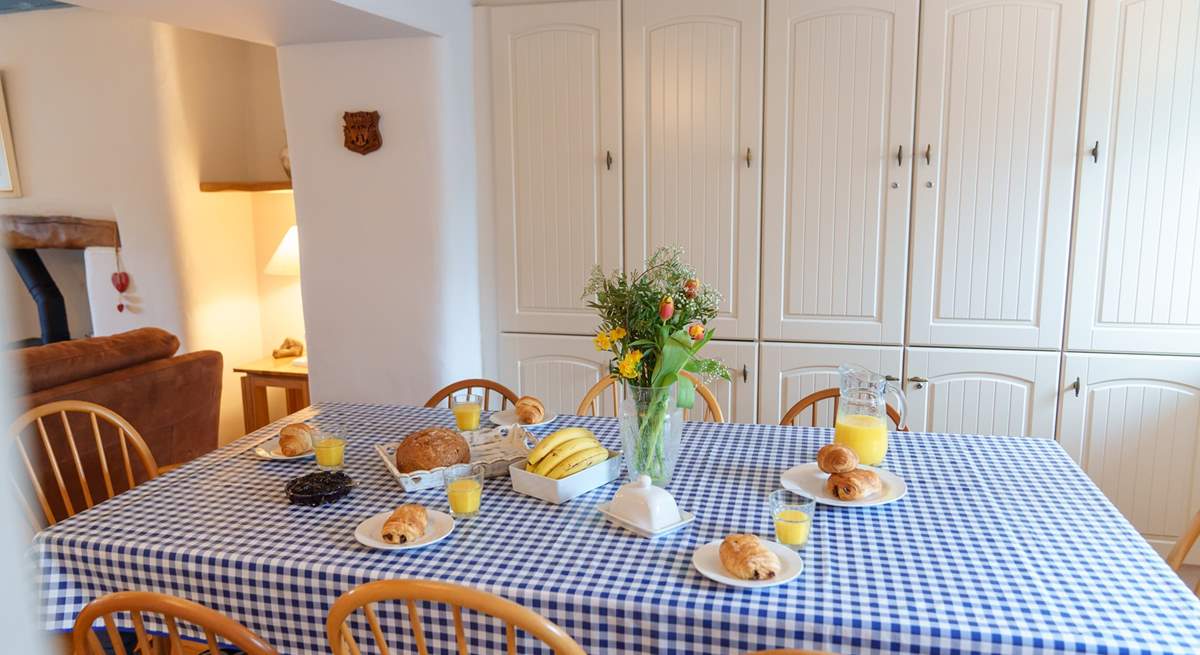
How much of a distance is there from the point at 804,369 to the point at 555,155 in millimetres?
1192

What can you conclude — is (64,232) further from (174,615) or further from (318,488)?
(174,615)

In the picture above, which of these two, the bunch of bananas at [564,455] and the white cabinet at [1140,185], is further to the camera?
the white cabinet at [1140,185]

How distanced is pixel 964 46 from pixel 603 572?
2.19 meters

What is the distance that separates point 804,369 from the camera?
2.95 meters

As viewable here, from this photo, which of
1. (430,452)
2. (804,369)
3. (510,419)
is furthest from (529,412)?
(804,369)

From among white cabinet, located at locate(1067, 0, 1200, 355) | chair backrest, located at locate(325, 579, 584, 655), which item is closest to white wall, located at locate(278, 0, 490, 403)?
chair backrest, located at locate(325, 579, 584, 655)

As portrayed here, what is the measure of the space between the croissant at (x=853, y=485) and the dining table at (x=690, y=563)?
32 mm

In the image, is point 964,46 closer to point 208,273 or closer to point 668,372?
point 668,372

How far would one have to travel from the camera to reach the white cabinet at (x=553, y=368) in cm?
314

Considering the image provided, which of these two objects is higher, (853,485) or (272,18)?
(272,18)

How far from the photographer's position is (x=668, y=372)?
1.66m

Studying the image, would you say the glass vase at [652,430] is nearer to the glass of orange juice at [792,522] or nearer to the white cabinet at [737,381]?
the glass of orange juice at [792,522]

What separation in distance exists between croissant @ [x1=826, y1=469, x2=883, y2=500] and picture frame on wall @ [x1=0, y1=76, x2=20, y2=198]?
486 cm

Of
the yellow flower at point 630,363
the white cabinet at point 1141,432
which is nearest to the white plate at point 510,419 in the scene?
the yellow flower at point 630,363
